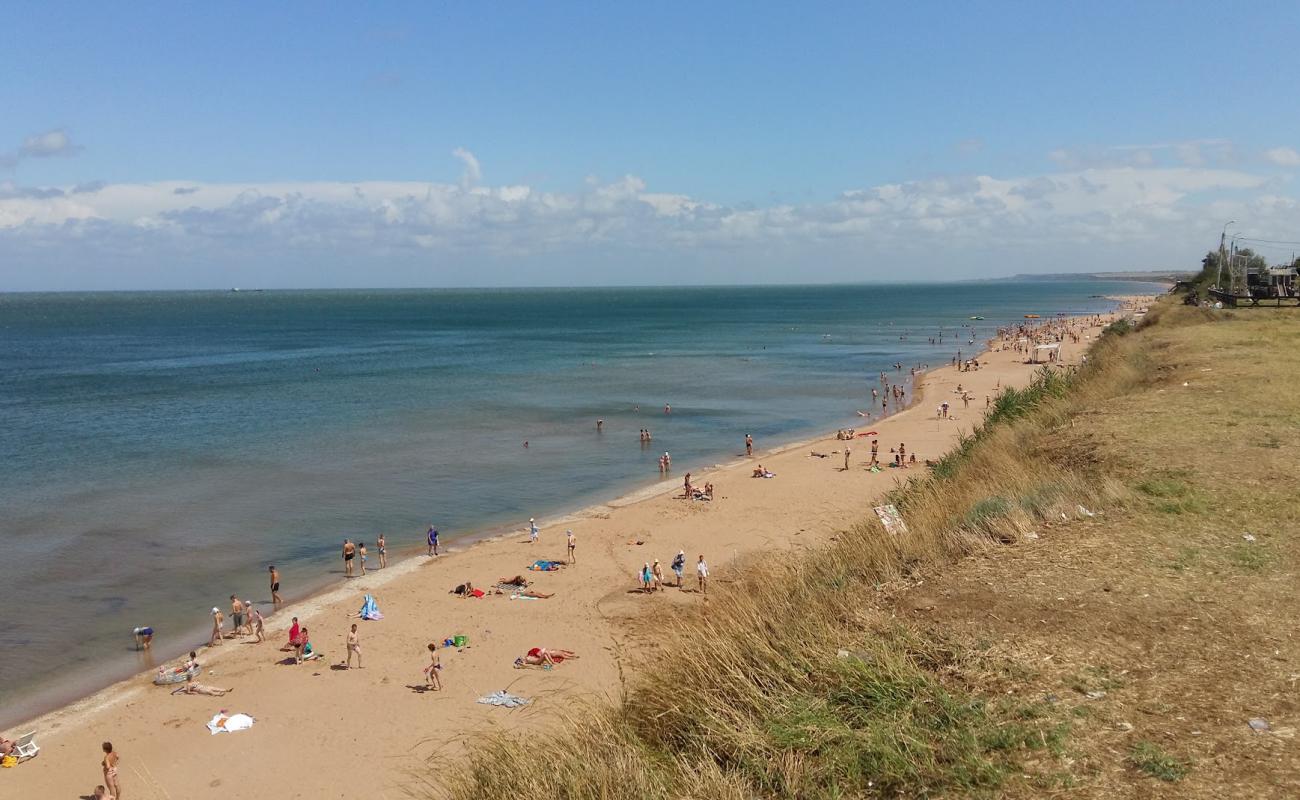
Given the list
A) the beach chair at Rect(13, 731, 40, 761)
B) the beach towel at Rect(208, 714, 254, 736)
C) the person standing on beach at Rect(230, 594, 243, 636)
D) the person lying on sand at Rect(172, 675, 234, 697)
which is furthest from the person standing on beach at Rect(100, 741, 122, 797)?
the person standing on beach at Rect(230, 594, 243, 636)

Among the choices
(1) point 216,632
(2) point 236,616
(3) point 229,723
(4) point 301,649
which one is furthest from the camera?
(2) point 236,616

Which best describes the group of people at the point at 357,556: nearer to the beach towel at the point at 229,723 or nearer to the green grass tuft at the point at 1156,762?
the beach towel at the point at 229,723

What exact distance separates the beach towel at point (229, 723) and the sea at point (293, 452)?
3871 mm

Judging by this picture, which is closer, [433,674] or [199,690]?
[433,674]

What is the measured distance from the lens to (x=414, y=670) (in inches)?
645

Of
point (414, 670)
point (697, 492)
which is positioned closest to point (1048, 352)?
point (697, 492)

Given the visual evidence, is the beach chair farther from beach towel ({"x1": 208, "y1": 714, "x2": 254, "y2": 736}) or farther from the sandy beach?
beach towel ({"x1": 208, "y1": 714, "x2": 254, "y2": 736})

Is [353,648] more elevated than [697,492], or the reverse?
[697,492]

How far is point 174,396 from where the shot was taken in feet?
184

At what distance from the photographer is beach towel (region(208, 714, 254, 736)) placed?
558 inches

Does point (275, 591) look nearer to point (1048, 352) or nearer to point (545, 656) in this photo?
point (545, 656)

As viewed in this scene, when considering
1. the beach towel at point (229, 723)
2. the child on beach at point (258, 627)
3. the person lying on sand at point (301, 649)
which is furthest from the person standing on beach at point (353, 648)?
the child on beach at point (258, 627)

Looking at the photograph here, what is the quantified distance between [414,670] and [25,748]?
619 cm

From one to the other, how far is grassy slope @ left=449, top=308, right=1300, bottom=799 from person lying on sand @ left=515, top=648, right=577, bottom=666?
7894 mm
